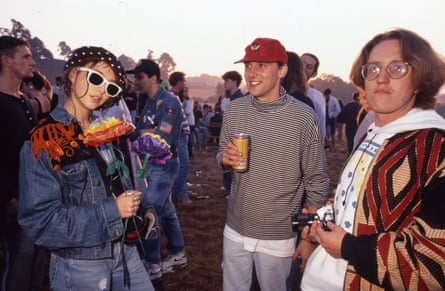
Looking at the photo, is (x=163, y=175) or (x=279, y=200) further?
(x=163, y=175)

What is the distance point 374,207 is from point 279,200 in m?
1.15

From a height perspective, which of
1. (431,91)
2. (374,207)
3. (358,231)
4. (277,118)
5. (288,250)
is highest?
(431,91)

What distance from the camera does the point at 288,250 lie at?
2.71 meters

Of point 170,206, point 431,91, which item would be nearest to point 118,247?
point 431,91

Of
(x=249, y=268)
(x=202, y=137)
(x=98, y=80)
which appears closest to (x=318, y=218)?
(x=249, y=268)

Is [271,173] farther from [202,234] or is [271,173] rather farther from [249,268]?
[202,234]

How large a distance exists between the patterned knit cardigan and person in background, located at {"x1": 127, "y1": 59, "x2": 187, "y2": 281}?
2.96 meters

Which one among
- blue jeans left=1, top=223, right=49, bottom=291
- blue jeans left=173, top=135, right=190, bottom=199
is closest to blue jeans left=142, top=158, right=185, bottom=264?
blue jeans left=1, top=223, right=49, bottom=291

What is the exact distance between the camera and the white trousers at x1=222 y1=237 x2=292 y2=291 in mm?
2719

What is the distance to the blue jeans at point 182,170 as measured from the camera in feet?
24.2

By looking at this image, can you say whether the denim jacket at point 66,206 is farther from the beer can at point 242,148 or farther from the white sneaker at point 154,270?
the white sneaker at point 154,270

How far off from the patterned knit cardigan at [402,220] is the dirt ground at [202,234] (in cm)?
310

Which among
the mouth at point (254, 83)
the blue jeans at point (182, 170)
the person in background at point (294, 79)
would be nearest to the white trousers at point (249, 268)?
the mouth at point (254, 83)

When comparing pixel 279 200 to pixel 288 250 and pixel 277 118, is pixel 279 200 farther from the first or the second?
pixel 277 118
